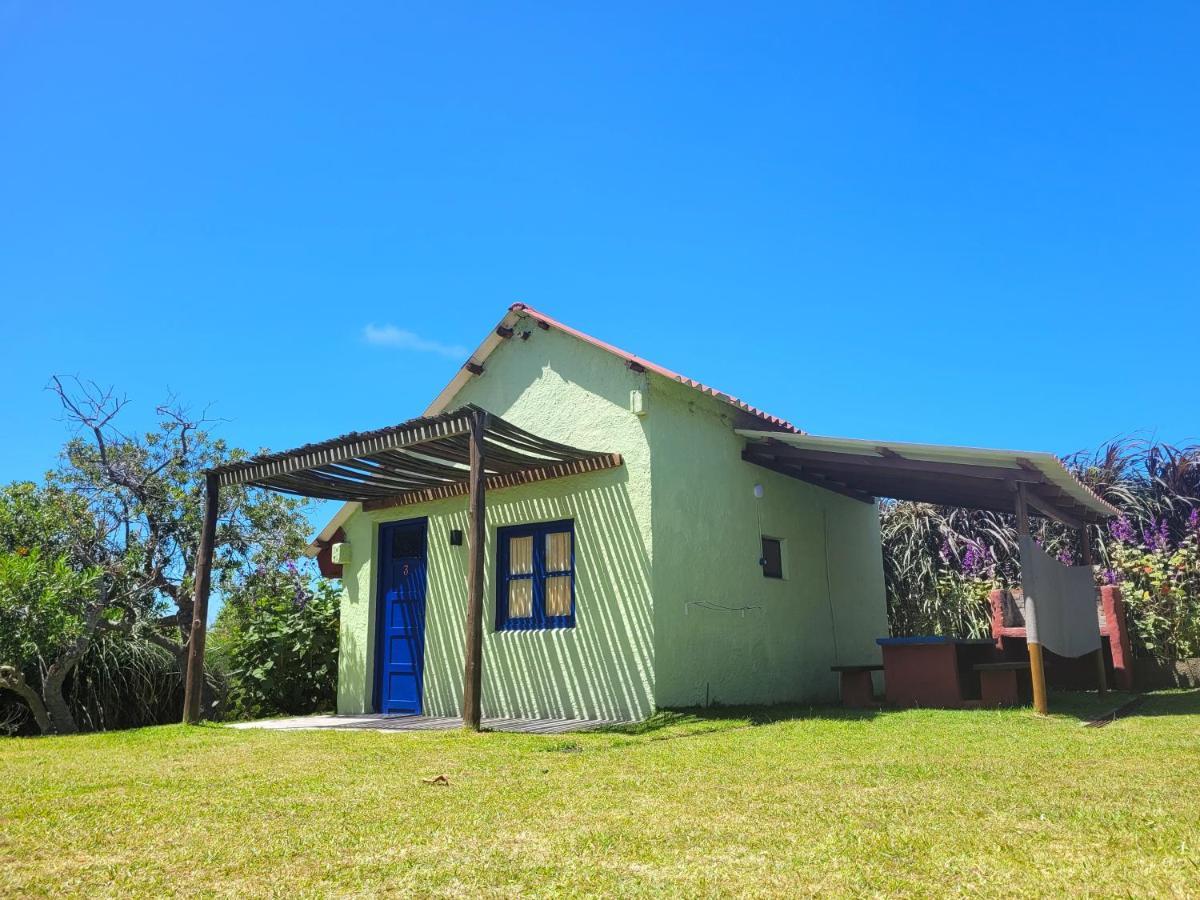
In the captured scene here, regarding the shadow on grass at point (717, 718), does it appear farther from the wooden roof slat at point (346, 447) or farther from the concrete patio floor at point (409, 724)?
the wooden roof slat at point (346, 447)

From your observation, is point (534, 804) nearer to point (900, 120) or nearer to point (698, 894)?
point (698, 894)

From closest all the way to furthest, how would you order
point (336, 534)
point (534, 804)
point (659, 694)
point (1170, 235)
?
point (534, 804) → point (659, 694) → point (1170, 235) → point (336, 534)

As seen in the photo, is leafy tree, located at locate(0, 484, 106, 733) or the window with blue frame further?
the window with blue frame

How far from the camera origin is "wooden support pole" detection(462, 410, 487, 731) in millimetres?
7773

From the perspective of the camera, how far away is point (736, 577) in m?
10.2

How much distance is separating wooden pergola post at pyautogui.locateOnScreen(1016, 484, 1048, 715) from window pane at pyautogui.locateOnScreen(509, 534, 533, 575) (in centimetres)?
515

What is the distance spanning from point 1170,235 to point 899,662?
6.61 m

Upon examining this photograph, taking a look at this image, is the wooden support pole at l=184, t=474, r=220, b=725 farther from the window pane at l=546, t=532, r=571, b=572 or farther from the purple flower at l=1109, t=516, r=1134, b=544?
the purple flower at l=1109, t=516, r=1134, b=544

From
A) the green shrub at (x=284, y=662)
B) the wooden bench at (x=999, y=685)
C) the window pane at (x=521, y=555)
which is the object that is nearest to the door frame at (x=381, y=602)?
the green shrub at (x=284, y=662)

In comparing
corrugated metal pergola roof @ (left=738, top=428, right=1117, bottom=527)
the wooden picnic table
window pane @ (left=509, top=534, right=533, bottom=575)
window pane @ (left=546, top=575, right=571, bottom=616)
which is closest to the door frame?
window pane @ (left=509, top=534, right=533, bottom=575)

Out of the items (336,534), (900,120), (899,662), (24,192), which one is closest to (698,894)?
(899,662)

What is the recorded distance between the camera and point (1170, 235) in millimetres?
11297

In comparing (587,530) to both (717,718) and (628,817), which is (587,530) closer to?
(717,718)

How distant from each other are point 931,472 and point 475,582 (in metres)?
5.01
